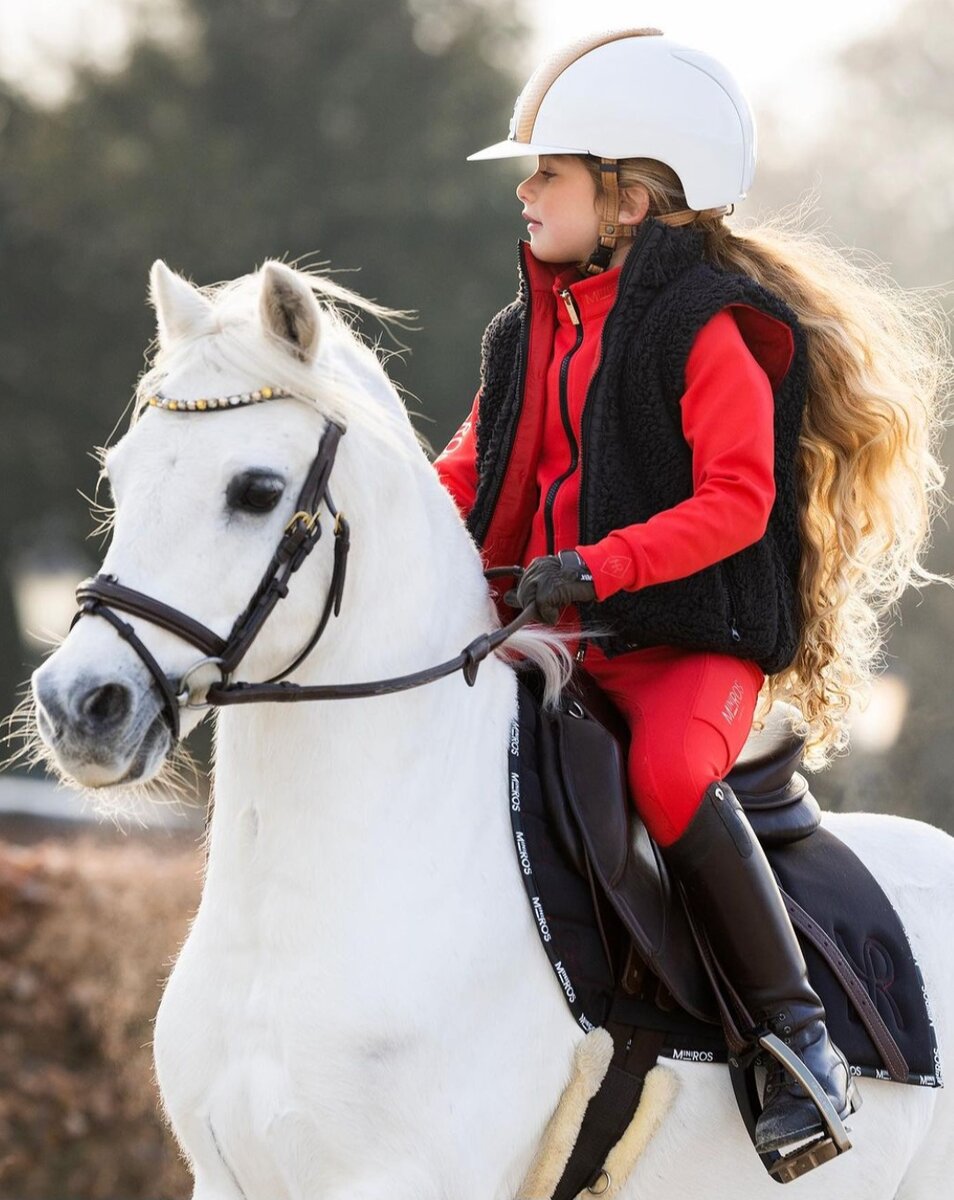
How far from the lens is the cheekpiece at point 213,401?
2889 mm

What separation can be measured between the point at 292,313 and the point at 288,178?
47.6 feet

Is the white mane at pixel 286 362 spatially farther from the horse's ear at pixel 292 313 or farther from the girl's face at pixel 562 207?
the girl's face at pixel 562 207

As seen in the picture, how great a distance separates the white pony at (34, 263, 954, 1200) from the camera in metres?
2.79

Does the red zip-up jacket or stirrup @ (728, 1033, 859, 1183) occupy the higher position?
the red zip-up jacket

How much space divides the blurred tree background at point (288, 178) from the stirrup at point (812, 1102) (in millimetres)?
13310

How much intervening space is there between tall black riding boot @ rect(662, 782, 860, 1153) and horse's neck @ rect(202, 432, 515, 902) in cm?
51

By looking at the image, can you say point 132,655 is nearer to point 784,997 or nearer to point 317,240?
point 784,997

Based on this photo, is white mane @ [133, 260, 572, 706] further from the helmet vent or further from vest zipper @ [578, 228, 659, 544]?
the helmet vent

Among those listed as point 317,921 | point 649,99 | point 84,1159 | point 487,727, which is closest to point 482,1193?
point 317,921

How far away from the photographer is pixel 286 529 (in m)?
2.88

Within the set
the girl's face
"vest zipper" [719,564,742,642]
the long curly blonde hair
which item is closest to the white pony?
"vest zipper" [719,564,742,642]

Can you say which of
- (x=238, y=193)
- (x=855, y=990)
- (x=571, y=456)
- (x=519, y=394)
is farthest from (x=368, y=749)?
(x=238, y=193)

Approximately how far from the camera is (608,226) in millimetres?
3734

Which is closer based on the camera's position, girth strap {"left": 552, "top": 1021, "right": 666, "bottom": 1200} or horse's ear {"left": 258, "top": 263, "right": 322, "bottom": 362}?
horse's ear {"left": 258, "top": 263, "right": 322, "bottom": 362}
